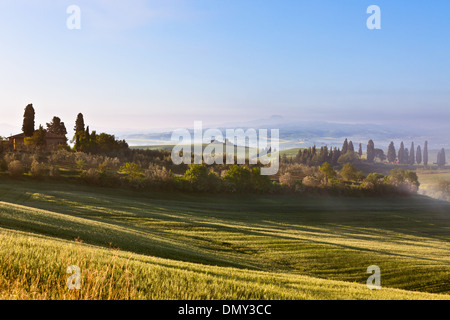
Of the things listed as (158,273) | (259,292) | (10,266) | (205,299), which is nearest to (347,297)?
(259,292)

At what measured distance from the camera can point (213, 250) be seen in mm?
29062

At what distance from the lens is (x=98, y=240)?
22.9 m

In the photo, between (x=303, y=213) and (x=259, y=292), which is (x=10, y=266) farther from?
(x=303, y=213)

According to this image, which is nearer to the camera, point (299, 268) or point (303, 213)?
point (299, 268)

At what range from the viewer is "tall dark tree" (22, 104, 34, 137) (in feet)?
322

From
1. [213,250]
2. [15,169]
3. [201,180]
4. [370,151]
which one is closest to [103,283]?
[213,250]

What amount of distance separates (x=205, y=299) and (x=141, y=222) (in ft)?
110

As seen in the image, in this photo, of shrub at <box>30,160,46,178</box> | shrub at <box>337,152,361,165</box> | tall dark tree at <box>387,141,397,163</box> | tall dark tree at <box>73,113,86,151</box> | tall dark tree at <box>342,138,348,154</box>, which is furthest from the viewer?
tall dark tree at <box>387,141,397,163</box>

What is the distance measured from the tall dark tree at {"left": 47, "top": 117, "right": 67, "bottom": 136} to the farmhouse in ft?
23.4

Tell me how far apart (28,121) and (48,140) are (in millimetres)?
13018

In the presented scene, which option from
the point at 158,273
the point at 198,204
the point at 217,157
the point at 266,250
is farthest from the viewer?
the point at 217,157

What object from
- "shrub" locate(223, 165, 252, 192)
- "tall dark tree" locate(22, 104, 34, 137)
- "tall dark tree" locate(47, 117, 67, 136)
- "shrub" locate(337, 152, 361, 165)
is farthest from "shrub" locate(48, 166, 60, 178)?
"shrub" locate(337, 152, 361, 165)

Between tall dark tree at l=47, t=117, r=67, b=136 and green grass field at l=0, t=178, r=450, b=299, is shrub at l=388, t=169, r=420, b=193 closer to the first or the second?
green grass field at l=0, t=178, r=450, b=299

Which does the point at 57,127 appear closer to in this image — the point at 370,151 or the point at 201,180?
the point at 201,180
